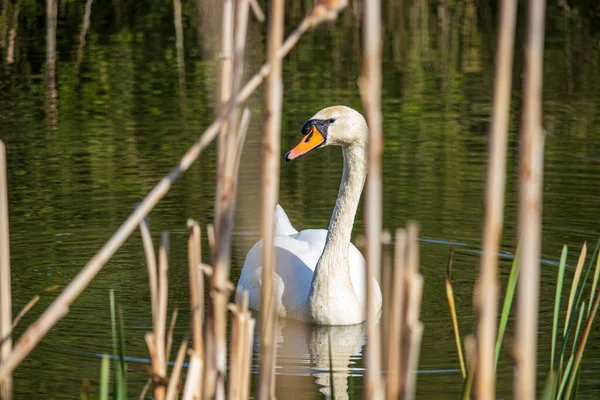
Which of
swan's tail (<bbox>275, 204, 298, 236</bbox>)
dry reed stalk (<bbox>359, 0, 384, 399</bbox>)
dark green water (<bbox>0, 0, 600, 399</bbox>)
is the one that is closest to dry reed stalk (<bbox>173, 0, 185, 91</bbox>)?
dark green water (<bbox>0, 0, 600, 399</bbox>)

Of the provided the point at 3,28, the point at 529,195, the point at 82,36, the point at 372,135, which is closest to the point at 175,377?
the point at 372,135

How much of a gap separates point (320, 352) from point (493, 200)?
12.8 feet

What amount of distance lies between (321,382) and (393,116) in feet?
21.4

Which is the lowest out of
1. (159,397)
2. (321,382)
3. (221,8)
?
(321,382)

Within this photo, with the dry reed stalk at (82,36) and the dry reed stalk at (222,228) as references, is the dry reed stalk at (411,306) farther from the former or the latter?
the dry reed stalk at (82,36)

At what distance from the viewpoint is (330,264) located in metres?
6.28

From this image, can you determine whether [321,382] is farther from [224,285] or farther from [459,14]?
[459,14]

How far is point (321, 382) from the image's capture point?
5422 mm

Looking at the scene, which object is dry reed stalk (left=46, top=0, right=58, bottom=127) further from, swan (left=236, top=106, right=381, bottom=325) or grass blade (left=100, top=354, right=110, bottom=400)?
grass blade (left=100, top=354, right=110, bottom=400)

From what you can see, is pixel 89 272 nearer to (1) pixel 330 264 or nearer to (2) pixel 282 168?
(1) pixel 330 264

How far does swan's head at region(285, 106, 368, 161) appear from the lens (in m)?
6.41

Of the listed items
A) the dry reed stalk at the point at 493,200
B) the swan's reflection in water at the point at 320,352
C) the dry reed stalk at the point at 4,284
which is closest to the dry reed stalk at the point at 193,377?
the dry reed stalk at the point at 4,284

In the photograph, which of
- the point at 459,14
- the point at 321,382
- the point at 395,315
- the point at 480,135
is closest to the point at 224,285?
the point at 395,315

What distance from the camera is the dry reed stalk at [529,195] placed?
2029 mm
